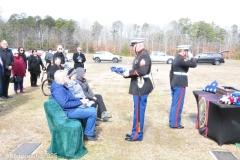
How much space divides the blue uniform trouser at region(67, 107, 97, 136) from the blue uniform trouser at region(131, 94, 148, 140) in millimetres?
747

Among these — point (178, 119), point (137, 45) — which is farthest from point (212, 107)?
point (137, 45)

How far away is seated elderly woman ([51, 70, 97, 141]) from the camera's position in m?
3.80

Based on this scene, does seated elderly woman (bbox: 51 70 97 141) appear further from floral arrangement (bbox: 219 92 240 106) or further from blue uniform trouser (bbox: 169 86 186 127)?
floral arrangement (bbox: 219 92 240 106)

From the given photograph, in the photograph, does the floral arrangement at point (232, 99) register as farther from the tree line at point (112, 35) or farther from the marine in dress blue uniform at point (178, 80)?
the tree line at point (112, 35)

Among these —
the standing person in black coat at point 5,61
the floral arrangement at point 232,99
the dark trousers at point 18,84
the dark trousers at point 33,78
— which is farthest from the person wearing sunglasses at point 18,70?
the floral arrangement at point 232,99

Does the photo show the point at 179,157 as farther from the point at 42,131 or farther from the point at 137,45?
the point at 42,131

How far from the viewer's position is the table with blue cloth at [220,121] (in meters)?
3.97

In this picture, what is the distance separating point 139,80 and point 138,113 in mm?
589

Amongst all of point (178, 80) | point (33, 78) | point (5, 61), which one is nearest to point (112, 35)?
point (33, 78)

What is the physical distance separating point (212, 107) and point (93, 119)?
2099 millimetres

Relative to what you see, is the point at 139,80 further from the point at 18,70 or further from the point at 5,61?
the point at 18,70

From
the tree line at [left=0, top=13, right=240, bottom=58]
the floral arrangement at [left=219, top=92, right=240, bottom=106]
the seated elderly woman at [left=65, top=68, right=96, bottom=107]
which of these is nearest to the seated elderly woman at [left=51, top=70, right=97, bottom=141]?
the seated elderly woman at [left=65, top=68, right=96, bottom=107]

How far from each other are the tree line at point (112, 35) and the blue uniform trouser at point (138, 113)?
143 feet

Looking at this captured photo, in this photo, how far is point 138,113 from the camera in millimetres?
4250
